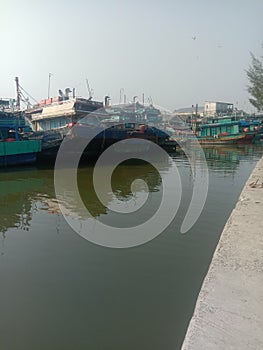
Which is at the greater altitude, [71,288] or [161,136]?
[161,136]

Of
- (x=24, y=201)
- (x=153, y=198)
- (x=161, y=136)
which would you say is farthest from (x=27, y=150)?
(x=161, y=136)

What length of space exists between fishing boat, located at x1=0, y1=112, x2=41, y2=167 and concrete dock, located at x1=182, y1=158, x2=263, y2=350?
644 inches

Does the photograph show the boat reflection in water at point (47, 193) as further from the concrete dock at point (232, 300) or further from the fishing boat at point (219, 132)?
the fishing boat at point (219, 132)

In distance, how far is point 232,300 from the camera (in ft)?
9.80

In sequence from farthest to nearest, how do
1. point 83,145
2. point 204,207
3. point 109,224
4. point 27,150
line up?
point 83,145, point 27,150, point 204,207, point 109,224

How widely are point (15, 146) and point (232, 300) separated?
18.1m

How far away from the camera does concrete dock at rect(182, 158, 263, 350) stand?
7.97ft

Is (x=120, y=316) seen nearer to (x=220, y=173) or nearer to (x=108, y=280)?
(x=108, y=280)

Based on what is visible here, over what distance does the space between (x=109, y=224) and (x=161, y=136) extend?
23.8m

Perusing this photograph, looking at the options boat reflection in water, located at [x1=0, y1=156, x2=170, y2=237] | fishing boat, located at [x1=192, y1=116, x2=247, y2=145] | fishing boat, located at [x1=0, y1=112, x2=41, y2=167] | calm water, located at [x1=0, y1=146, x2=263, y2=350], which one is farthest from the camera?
fishing boat, located at [x1=192, y1=116, x2=247, y2=145]

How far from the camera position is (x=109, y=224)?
8.23 meters

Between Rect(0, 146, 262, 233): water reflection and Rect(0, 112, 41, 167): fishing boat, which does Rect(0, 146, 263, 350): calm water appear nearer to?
Rect(0, 146, 262, 233): water reflection

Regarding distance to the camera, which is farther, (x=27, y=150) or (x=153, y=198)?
(x=27, y=150)

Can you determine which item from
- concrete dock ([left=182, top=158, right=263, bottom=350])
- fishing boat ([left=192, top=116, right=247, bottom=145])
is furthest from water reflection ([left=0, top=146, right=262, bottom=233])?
fishing boat ([left=192, top=116, right=247, bottom=145])
